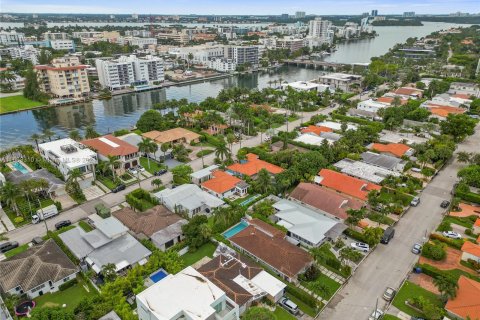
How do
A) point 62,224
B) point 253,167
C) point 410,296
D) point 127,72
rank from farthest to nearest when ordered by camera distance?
point 127,72 < point 253,167 < point 62,224 < point 410,296

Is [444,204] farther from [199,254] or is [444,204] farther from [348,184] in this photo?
[199,254]

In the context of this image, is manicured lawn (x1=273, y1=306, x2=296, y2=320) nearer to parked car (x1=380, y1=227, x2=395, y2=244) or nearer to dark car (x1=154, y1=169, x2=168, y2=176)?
parked car (x1=380, y1=227, x2=395, y2=244)

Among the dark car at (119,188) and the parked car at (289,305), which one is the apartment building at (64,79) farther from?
the parked car at (289,305)

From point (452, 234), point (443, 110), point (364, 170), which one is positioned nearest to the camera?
point (452, 234)

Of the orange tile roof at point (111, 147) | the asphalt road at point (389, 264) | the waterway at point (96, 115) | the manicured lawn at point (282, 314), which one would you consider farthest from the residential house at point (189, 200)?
the waterway at point (96, 115)

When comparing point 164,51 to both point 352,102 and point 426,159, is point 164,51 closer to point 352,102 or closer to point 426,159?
point 352,102

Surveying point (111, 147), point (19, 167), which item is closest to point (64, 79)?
point (19, 167)

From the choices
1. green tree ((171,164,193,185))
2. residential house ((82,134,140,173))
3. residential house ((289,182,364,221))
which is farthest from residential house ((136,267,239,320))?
residential house ((82,134,140,173))
